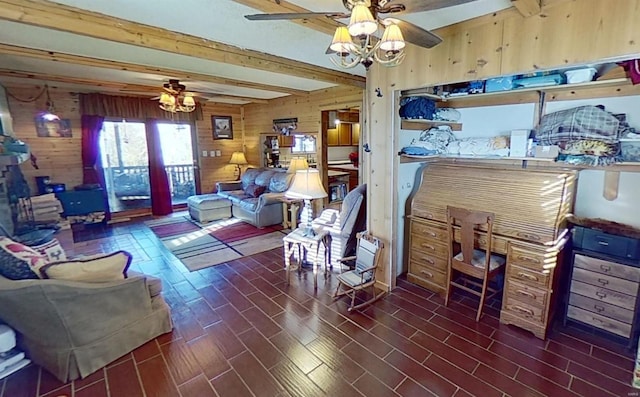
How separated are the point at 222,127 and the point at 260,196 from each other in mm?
2971

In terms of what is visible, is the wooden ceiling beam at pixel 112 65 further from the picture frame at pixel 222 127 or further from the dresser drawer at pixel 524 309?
the dresser drawer at pixel 524 309

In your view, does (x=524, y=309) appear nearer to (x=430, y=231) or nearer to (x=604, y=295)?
(x=604, y=295)

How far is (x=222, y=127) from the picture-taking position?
7.71m

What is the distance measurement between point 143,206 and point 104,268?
206 inches

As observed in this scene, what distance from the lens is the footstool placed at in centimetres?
600

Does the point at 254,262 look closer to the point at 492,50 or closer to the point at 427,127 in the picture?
the point at 427,127

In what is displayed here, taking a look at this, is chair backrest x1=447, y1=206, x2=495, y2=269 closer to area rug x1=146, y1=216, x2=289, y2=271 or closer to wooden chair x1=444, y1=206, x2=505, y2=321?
wooden chair x1=444, y1=206, x2=505, y2=321

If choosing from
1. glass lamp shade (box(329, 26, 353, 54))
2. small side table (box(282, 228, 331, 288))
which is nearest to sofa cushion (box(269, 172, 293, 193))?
small side table (box(282, 228, 331, 288))

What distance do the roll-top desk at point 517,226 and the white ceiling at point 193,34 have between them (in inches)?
56.7

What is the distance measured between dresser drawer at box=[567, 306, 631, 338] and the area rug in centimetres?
355

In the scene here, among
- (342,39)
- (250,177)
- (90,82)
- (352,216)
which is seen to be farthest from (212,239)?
(342,39)

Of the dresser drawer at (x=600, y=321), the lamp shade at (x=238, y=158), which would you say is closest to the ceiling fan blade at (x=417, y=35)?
the dresser drawer at (x=600, y=321)

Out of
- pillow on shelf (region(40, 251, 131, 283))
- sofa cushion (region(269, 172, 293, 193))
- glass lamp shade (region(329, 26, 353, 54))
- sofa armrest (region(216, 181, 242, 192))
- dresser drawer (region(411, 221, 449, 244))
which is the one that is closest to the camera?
glass lamp shade (region(329, 26, 353, 54))

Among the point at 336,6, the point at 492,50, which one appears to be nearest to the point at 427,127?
the point at 492,50
